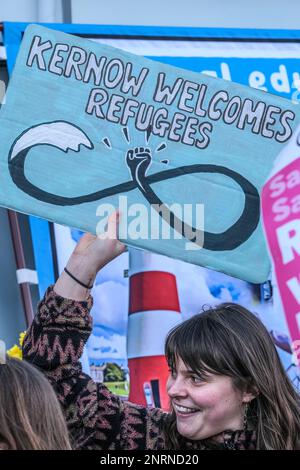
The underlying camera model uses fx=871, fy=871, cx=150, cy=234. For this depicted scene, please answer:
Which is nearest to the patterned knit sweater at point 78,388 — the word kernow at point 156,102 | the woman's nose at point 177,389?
the woman's nose at point 177,389

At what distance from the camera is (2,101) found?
203 cm

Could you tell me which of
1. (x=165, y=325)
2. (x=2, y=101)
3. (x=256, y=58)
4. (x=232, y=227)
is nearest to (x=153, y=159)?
(x=232, y=227)

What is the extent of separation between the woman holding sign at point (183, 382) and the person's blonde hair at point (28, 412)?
200 mm

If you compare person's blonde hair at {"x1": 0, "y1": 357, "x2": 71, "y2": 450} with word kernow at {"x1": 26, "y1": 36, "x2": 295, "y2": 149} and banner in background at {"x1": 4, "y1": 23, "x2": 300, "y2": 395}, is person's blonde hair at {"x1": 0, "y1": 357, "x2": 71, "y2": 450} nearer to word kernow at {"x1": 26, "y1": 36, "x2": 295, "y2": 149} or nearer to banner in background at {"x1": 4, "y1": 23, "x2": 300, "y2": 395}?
word kernow at {"x1": 26, "y1": 36, "x2": 295, "y2": 149}

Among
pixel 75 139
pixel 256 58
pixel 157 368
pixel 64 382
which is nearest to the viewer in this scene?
pixel 64 382

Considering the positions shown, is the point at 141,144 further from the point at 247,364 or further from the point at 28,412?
the point at 28,412

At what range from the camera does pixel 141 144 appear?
6.86ft

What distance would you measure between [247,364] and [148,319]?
1358mm

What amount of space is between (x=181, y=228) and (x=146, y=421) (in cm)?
45

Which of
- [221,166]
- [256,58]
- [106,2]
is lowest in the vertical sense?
[221,166]

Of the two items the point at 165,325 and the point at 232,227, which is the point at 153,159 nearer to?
the point at 232,227

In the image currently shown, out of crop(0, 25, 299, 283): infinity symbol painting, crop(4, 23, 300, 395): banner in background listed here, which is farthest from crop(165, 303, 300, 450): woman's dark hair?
crop(4, 23, 300, 395): banner in background

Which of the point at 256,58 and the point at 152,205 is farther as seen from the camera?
the point at 256,58

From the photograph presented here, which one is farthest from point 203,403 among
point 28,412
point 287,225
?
point 287,225
